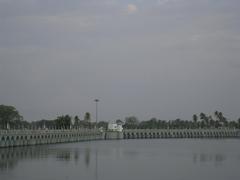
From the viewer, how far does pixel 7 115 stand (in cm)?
13925

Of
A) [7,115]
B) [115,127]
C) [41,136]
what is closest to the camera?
[41,136]

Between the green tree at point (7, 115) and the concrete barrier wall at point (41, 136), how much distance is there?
17175mm

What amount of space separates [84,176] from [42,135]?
7155cm

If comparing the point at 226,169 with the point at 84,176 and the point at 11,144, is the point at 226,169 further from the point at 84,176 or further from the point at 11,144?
the point at 11,144

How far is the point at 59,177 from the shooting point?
45.5m

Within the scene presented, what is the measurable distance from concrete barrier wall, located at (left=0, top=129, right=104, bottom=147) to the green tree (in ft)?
56.3

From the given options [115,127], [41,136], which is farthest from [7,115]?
[115,127]

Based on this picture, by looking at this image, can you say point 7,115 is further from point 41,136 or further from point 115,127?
point 115,127

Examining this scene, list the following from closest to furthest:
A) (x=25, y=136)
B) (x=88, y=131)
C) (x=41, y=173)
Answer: (x=41, y=173)
(x=25, y=136)
(x=88, y=131)

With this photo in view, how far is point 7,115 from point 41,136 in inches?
1084

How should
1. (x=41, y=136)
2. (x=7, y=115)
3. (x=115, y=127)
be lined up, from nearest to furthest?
(x=41, y=136)
(x=7, y=115)
(x=115, y=127)

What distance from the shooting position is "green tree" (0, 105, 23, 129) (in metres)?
138

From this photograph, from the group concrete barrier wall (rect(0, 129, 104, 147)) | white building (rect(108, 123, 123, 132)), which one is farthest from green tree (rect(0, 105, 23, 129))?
white building (rect(108, 123, 123, 132))

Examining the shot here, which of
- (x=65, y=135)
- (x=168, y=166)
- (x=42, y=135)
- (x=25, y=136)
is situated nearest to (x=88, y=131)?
(x=65, y=135)
